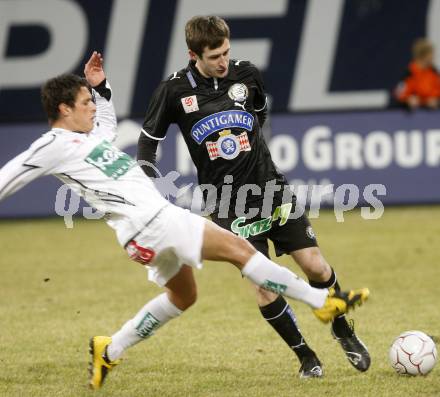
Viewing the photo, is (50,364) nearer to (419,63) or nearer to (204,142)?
(204,142)

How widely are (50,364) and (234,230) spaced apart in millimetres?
1567

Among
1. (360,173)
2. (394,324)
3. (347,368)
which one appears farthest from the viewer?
(360,173)

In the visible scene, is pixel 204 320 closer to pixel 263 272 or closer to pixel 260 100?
pixel 260 100

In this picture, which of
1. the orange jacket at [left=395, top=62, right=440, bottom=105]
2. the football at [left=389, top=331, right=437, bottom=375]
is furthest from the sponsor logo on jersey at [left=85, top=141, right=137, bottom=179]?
the orange jacket at [left=395, top=62, right=440, bottom=105]

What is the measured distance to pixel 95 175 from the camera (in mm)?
5516

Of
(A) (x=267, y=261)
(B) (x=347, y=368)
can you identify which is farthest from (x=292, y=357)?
(A) (x=267, y=261)

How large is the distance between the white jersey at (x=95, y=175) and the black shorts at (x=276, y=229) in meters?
0.88

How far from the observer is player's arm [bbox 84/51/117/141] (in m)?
6.13

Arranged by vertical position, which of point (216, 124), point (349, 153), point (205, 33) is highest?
point (205, 33)

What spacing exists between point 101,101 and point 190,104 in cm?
57

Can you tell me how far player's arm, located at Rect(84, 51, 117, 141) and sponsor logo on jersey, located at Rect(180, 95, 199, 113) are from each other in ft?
1.56

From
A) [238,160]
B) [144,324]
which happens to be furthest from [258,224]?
[144,324]

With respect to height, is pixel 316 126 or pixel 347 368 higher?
pixel 347 368

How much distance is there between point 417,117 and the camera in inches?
563
